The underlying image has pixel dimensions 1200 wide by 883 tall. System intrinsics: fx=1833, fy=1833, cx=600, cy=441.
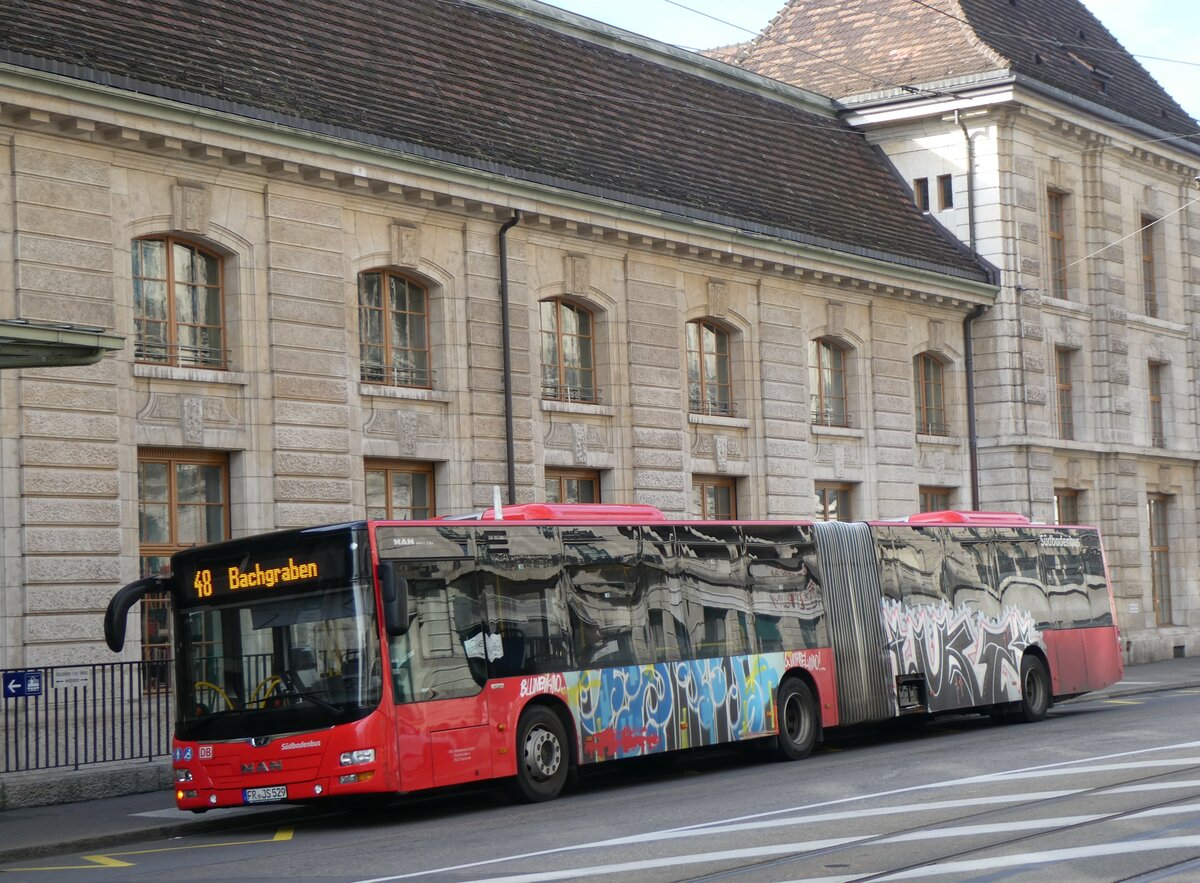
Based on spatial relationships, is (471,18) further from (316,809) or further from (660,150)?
(316,809)

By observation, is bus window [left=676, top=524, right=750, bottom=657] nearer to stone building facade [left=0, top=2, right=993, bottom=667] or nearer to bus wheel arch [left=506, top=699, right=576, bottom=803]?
bus wheel arch [left=506, top=699, right=576, bottom=803]

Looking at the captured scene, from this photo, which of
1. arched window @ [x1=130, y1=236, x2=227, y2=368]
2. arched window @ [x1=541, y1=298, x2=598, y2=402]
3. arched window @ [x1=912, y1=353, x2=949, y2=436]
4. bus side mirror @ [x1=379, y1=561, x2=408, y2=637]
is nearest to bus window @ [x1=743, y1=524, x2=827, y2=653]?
bus side mirror @ [x1=379, y1=561, x2=408, y2=637]

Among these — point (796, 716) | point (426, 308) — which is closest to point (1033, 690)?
point (796, 716)

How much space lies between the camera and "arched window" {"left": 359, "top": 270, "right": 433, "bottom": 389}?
25.9m

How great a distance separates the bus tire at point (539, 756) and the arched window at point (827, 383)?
16.4 meters

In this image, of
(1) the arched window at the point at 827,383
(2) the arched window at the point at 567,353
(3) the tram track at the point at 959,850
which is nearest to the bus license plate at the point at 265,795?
(3) the tram track at the point at 959,850

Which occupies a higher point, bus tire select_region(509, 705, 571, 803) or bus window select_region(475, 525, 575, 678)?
bus window select_region(475, 525, 575, 678)

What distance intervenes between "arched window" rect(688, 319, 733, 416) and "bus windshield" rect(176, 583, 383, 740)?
15.3 meters

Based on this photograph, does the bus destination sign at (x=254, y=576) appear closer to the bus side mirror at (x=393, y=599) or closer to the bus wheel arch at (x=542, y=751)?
the bus side mirror at (x=393, y=599)

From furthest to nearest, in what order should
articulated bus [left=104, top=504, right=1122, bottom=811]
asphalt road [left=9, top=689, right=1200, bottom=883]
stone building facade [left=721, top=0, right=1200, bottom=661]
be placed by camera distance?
stone building facade [left=721, top=0, right=1200, bottom=661]
articulated bus [left=104, top=504, right=1122, bottom=811]
asphalt road [left=9, top=689, right=1200, bottom=883]

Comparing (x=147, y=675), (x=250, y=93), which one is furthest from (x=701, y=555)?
(x=250, y=93)

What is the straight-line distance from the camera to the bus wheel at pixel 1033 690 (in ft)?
87.8

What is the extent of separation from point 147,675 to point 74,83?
6.85 metres

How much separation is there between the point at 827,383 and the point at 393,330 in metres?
11.2
